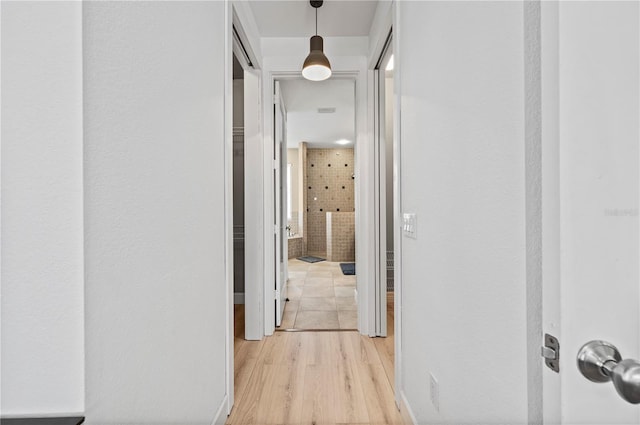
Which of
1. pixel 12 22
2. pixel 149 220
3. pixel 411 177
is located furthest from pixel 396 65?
pixel 12 22

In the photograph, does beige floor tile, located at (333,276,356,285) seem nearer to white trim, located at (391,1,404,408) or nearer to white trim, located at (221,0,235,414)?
white trim, located at (391,1,404,408)

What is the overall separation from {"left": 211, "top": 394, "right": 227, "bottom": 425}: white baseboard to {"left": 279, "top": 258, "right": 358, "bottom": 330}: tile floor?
138 cm

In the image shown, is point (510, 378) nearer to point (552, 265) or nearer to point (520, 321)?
point (520, 321)

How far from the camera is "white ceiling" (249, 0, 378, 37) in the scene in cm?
241

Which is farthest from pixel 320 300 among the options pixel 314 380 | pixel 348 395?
pixel 348 395

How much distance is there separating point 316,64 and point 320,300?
8.75ft

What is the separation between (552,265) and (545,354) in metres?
0.16

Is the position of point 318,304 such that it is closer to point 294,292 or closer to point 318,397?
point 294,292

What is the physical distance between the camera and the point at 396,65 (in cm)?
176

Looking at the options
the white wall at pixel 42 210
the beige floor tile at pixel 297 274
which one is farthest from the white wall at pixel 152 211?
the beige floor tile at pixel 297 274

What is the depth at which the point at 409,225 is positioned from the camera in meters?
1.58

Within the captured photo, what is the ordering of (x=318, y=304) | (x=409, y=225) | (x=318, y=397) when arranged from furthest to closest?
(x=318, y=304), (x=318, y=397), (x=409, y=225)

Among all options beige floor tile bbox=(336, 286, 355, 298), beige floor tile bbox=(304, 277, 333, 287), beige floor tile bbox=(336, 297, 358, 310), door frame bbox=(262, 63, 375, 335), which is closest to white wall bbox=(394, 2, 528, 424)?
door frame bbox=(262, 63, 375, 335)

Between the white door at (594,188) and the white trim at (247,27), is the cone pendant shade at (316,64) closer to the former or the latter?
the white trim at (247,27)
